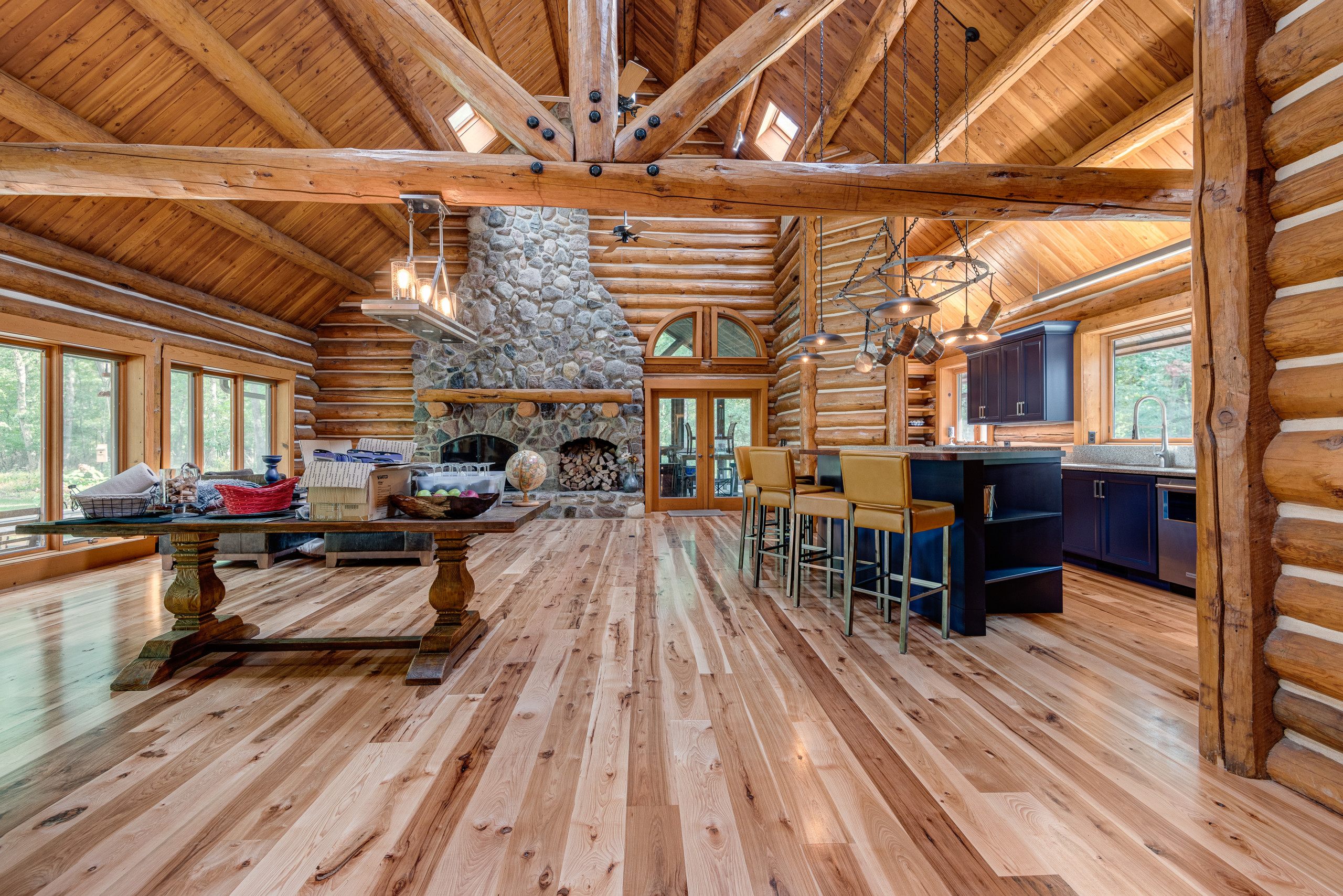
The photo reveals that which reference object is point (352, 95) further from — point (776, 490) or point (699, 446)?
point (699, 446)

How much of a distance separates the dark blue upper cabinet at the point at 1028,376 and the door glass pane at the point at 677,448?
14.3ft

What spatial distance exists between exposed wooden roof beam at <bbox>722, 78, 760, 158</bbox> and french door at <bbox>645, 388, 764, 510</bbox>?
12.3ft

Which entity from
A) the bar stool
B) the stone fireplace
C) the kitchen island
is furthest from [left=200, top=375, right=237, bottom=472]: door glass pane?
the kitchen island

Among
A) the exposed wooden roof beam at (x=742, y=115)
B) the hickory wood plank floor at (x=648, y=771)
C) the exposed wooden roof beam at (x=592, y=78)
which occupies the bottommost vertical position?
the hickory wood plank floor at (x=648, y=771)

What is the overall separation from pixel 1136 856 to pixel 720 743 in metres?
1.25

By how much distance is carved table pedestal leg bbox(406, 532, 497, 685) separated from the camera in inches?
108

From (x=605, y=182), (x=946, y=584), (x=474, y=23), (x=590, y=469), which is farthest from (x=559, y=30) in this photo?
(x=946, y=584)

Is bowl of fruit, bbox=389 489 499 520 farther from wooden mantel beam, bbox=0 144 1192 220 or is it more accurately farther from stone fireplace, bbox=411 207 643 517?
stone fireplace, bbox=411 207 643 517

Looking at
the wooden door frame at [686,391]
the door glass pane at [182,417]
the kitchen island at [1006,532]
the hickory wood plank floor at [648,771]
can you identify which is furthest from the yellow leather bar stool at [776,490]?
the door glass pane at [182,417]

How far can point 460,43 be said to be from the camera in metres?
3.55

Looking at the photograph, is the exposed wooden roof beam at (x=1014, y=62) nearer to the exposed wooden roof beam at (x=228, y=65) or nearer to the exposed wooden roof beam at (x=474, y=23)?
the exposed wooden roof beam at (x=474, y=23)

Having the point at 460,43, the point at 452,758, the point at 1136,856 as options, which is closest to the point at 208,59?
the point at 460,43

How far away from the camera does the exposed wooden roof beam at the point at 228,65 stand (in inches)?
151

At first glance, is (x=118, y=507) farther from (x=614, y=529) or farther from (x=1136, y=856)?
(x=614, y=529)
